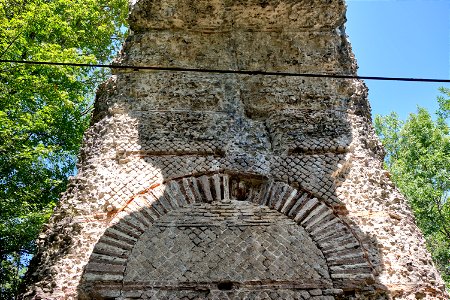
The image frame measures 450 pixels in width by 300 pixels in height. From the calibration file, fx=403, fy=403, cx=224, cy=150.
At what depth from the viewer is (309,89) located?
4891 mm

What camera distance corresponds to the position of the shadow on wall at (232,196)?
3.25 meters

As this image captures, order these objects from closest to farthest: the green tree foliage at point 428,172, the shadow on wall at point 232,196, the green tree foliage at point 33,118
Answer: the shadow on wall at point 232,196
the green tree foliage at point 33,118
the green tree foliage at point 428,172

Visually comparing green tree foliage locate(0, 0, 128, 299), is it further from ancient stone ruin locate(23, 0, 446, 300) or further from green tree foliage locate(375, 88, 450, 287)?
green tree foliage locate(375, 88, 450, 287)

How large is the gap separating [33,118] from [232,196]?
4784 mm

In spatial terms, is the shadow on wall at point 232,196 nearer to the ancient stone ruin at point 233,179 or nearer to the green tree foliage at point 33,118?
the ancient stone ruin at point 233,179

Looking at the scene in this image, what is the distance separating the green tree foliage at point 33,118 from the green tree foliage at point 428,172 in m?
A: 9.44

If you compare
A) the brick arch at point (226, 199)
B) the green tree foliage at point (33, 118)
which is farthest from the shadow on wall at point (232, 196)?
the green tree foliage at point (33, 118)

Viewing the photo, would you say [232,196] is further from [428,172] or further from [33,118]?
[428,172]

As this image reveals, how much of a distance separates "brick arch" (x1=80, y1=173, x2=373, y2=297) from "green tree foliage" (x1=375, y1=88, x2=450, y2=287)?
361 inches

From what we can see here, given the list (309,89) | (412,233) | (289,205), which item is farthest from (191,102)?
(412,233)

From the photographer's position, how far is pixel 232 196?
399 cm

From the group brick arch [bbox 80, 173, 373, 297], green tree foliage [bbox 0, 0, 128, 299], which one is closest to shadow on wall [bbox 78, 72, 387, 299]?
brick arch [bbox 80, 173, 373, 297]

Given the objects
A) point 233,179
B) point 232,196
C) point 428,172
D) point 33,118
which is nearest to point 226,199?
point 232,196

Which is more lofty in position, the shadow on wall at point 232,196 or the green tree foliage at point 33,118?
the green tree foliage at point 33,118
